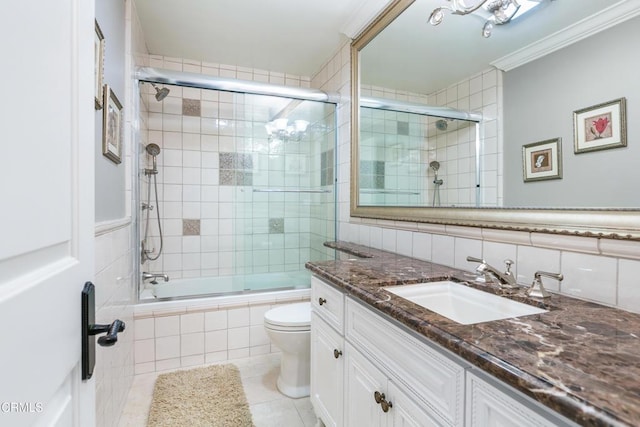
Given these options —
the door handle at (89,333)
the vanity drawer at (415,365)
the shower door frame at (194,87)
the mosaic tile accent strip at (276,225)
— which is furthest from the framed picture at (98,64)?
the mosaic tile accent strip at (276,225)

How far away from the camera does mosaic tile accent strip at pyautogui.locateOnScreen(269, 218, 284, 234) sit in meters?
2.79

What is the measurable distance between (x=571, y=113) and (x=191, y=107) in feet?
9.74

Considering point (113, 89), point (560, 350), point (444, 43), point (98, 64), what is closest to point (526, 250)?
point (560, 350)

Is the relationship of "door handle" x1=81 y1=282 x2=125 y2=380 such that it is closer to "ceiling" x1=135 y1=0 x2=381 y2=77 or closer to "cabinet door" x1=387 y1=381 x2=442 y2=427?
"cabinet door" x1=387 y1=381 x2=442 y2=427

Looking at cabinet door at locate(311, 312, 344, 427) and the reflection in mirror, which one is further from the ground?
the reflection in mirror

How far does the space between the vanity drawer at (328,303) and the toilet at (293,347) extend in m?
0.38

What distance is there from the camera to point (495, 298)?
1.04 meters

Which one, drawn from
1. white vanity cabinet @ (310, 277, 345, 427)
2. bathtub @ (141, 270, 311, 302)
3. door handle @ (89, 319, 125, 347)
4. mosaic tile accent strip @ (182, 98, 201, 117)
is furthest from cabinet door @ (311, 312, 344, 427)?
mosaic tile accent strip @ (182, 98, 201, 117)

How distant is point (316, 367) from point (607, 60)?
1.59 m

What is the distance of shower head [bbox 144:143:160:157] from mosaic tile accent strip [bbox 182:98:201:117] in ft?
1.38

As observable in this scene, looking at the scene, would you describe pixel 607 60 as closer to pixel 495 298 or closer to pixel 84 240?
pixel 495 298

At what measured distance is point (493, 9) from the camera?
128cm

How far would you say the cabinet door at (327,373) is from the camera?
4.17 feet

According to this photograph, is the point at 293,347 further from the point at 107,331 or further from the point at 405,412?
the point at 107,331
